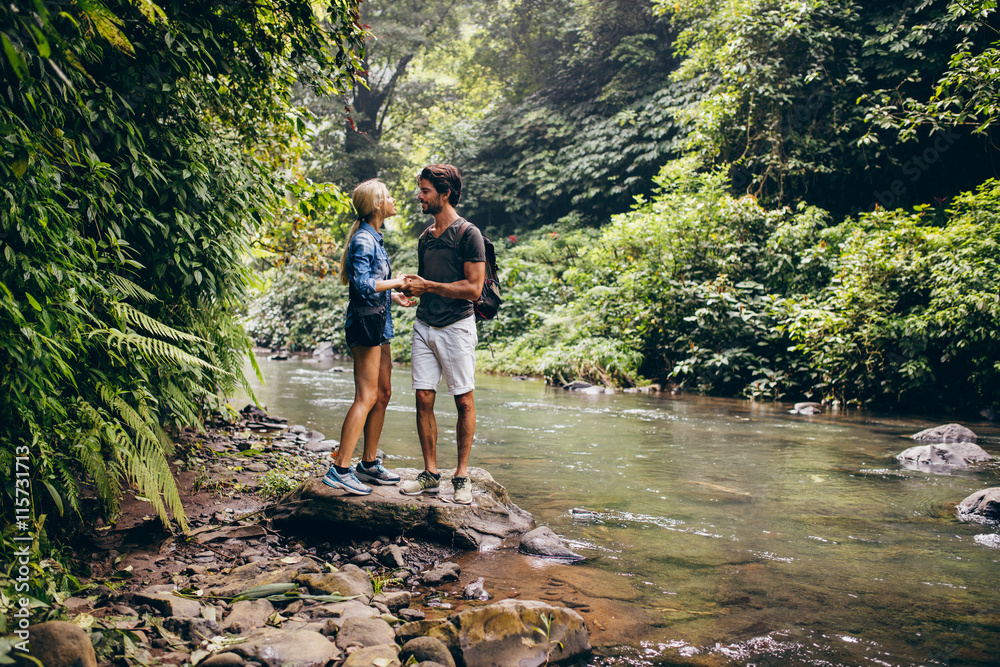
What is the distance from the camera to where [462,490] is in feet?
13.2

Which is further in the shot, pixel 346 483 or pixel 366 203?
pixel 366 203

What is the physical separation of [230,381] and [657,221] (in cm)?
1108

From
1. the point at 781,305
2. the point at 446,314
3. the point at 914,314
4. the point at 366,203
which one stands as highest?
the point at 781,305

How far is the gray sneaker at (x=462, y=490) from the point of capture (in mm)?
3996

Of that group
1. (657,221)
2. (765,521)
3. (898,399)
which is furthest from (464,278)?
(657,221)

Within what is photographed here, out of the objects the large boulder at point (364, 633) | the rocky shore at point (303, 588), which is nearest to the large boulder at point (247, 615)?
the rocky shore at point (303, 588)

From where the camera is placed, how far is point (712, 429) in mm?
8539

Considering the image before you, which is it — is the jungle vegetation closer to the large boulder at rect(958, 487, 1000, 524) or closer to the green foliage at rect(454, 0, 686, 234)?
the green foliage at rect(454, 0, 686, 234)

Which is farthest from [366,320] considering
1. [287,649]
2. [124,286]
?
[287,649]

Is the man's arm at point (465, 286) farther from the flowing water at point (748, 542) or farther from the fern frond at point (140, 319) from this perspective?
the flowing water at point (748, 542)

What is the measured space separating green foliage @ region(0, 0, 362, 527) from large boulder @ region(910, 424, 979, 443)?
25.1 feet

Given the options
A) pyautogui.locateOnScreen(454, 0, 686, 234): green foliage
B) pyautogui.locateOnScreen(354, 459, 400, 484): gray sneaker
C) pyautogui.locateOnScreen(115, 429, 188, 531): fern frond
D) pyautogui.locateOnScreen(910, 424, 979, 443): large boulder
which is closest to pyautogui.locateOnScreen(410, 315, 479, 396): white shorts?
pyautogui.locateOnScreen(354, 459, 400, 484): gray sneaker

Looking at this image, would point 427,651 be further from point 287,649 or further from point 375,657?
point 287,649

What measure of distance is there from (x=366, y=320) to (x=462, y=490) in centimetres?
125
